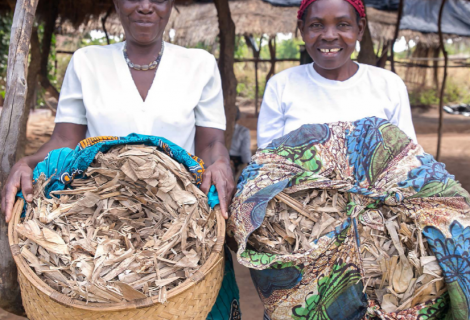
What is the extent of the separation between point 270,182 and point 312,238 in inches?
9.3

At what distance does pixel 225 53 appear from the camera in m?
4.36

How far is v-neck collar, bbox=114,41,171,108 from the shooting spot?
1905 millimetres

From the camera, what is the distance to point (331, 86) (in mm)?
2010

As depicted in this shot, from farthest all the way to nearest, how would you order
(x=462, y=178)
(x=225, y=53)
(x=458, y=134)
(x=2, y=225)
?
(x=458, y=134)
(x=462, y=178)
(x=225, y=53)
(x=2, y=225)

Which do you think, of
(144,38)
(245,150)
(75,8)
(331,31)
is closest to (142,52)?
(144,38)

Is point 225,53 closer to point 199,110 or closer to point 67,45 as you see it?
point 199,110

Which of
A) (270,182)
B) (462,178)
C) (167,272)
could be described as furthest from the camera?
(462,178)

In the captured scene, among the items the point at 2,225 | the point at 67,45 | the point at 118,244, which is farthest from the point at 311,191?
the point at 67,45

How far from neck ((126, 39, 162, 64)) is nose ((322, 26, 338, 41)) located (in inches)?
27.7

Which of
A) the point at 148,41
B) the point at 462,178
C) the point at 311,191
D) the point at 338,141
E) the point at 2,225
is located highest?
the point at 148,41

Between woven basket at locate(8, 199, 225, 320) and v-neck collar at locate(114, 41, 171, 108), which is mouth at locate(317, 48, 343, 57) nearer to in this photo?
v-neck collar at locate(114, 41, 171, 108)

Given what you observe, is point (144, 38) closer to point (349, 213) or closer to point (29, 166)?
point (29, 166)

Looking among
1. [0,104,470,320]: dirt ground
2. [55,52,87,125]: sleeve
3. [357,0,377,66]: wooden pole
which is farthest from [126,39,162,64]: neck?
[357,0,377,66]: wooden pole

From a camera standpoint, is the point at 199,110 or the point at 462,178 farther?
the point at 462,178
